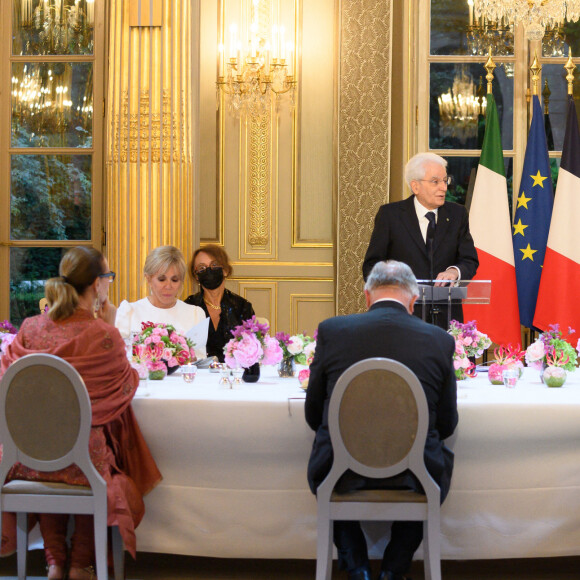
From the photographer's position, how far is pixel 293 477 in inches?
131

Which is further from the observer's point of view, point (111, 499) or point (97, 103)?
point (97, 103)

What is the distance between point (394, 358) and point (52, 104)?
192 inches

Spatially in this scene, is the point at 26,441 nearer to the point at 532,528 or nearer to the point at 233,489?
the point at 233,489

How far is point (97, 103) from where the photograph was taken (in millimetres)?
6840

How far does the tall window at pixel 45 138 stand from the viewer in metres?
6.86

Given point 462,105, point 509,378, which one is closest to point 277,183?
point 462,105

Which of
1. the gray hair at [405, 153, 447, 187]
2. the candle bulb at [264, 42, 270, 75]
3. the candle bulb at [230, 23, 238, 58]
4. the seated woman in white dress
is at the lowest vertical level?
the seated woman in white dress

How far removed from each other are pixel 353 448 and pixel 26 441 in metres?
1.10

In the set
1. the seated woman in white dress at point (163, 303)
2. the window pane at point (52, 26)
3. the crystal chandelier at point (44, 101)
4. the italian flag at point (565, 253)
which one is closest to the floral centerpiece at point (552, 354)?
the seated woman in white dress at point (163, 303)

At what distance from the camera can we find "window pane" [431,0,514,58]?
6617mm

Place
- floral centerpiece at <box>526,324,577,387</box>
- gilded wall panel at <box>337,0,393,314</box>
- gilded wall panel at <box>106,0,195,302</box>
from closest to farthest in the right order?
floral centerpiece at <box>526,324,577,387</box>
gilded wall panel at <box>106,0,195,302</box>
gilded wall panel at <box>337,0,393,314</box>

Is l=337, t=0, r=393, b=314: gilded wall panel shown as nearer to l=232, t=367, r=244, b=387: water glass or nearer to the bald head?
l=232, t=367, r=244, b=387: water glass

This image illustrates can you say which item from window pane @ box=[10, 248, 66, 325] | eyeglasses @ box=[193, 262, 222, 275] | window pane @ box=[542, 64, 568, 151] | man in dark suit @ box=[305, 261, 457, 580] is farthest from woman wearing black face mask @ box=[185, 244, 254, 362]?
window pane @ box=[542, 64, 568, 151]

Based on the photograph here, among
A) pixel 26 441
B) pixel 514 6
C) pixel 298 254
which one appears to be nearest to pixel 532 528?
pixel 26 441
